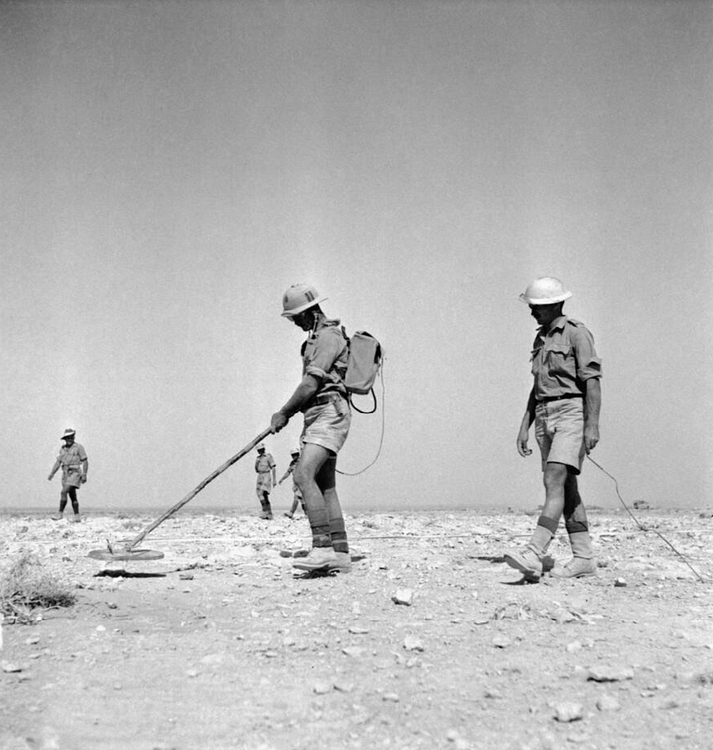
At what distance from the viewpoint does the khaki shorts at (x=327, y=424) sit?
686 centimetres

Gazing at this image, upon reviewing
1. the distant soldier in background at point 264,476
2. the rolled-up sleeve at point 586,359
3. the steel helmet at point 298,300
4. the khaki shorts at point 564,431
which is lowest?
the distant soldier in background at point 264,476

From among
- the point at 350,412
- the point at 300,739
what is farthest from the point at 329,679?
the point at 350,412

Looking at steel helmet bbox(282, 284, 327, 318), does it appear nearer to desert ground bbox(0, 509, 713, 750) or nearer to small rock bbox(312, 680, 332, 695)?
desert ground bbox(0, 509, 713, 750)

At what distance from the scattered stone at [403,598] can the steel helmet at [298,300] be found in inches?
105

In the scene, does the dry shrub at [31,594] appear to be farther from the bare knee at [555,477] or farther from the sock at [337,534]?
the bare knee at [555,477]

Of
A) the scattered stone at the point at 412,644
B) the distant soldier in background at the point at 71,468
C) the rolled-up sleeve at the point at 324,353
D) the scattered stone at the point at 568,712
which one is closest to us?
the scattered stone at the point at 568,712

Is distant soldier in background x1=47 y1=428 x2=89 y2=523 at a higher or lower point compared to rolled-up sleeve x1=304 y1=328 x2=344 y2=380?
lower

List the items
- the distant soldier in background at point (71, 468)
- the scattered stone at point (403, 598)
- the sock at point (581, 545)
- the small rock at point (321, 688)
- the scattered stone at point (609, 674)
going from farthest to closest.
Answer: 1. the distant soldier in background at point (71, 468)
2. the sock at point (581, 545)
3. the scattered stone at point (403, 598)
4. the scattered stone at point (609, 674)
5. the small rock at point (321, 688)

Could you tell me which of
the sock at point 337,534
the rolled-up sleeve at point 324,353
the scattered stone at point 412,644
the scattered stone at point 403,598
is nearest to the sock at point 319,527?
the sock at point 337,534

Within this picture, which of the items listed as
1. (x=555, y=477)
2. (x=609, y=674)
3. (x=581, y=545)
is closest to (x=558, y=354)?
(x=555, y=477)

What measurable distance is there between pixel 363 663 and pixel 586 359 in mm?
3620

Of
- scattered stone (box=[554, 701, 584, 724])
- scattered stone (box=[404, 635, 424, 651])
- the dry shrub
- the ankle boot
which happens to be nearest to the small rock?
scattered stone (box=[404, 635, 424, 651])

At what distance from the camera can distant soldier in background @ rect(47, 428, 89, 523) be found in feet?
63.8

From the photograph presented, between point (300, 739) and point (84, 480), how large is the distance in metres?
17.9
